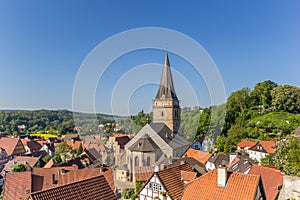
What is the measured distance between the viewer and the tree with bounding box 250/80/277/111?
51900mm

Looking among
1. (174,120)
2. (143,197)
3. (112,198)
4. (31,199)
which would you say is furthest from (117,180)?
(31,199)

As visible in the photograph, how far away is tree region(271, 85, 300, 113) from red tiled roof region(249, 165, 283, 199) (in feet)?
125


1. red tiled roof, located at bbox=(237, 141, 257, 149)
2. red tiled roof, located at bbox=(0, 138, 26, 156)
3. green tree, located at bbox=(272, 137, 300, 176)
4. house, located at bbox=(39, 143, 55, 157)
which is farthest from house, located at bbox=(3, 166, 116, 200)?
house, located at bbox=(39, 143, 55, 157)

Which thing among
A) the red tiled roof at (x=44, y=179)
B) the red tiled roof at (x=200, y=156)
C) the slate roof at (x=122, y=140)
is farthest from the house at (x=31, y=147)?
the red tiled roof at (x=200, y=156)

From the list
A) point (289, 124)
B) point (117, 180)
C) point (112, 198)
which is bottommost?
point (117, 180)

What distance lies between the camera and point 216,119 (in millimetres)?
44312

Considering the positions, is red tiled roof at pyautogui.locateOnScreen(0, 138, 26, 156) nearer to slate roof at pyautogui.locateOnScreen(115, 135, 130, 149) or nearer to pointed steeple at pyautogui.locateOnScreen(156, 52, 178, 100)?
slate roof at pyautogui.locateOnScreen(115, 135, 130, 149)

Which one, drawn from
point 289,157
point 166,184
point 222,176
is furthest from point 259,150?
point 222,176

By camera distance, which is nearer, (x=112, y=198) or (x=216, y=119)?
(x=112, y=198)

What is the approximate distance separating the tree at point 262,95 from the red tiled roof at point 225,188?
146 ft

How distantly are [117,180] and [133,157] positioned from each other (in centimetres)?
329

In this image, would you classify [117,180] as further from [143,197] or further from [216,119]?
[216,119]

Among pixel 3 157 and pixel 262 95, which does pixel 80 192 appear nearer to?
pixel 3 157

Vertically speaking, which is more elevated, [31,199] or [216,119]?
[216,119]
